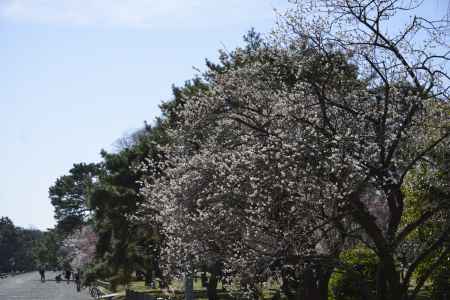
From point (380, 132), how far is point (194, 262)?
7263 mm

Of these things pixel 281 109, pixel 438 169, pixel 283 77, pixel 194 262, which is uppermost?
pixel 283 77

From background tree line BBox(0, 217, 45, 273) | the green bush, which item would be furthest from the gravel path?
background tree line BBox(0, 217, 45, 273)

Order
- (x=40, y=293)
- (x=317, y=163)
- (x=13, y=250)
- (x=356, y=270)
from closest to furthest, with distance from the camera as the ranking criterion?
(x=317, y=163), (x=356, y=270), (x=40, y=293), (x=13, y=250)

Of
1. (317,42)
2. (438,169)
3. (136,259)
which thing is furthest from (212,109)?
(136,259)

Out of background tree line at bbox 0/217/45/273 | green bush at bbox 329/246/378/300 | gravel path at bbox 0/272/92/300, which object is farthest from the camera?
background tree line at bbox 0/217/45/273

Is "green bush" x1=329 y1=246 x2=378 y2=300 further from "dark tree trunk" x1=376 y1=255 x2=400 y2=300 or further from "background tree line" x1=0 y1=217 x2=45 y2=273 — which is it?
"background tree line" x1=0 y1=217 x2=45 y2=273

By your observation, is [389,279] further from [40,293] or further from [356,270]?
[40,293]

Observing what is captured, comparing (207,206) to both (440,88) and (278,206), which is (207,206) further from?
(440,88)

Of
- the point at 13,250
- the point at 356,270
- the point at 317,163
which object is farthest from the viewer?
the point at 13,250

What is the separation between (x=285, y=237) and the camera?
1384cm

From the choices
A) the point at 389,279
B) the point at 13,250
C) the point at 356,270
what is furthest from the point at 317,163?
the point at 13,250

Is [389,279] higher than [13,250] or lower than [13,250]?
lower

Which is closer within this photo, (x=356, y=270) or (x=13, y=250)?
(x=356, y=270)

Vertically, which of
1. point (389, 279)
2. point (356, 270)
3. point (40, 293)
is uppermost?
point (40, 293)
